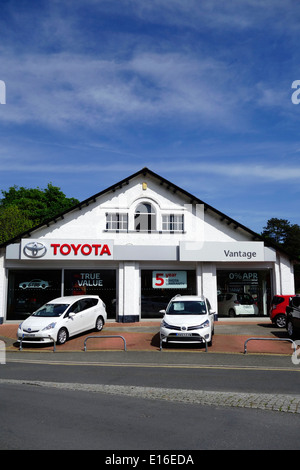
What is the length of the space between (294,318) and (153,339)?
5583mm

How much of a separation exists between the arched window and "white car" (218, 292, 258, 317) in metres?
5.46

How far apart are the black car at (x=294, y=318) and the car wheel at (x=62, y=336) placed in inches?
349

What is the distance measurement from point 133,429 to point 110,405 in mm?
1571

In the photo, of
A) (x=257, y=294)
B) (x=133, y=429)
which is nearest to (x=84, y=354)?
(x=133, y=429)

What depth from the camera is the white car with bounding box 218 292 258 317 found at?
22.5 m

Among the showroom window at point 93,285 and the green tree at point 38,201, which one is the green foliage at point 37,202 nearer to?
the green tree at point 38,201

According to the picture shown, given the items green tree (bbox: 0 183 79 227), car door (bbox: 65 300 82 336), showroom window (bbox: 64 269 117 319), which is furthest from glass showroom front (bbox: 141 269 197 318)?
green tree (bbox: 0 183 79 227)

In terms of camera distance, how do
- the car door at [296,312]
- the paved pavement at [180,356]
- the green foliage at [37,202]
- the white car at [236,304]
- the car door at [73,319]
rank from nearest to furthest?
the paved pavement at [180,356], the car door at [296,312], the car door at [73,319], the white car at [236,304], the green foliage at [37,202]

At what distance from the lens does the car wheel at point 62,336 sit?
1546 centimetres

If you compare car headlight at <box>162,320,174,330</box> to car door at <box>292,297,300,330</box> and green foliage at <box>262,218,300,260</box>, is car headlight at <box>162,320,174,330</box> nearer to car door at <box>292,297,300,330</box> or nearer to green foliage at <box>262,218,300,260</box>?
car door at <box>292,297,300,330</box>

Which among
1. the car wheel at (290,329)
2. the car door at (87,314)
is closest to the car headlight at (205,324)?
the car wheel at (290,329)

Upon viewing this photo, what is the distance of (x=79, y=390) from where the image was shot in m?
8.73

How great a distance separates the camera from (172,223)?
74.3ft

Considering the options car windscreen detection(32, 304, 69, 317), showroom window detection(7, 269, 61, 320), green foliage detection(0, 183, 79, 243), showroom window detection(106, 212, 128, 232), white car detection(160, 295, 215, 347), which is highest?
green foliage detection(0, 183, 79, 243)
